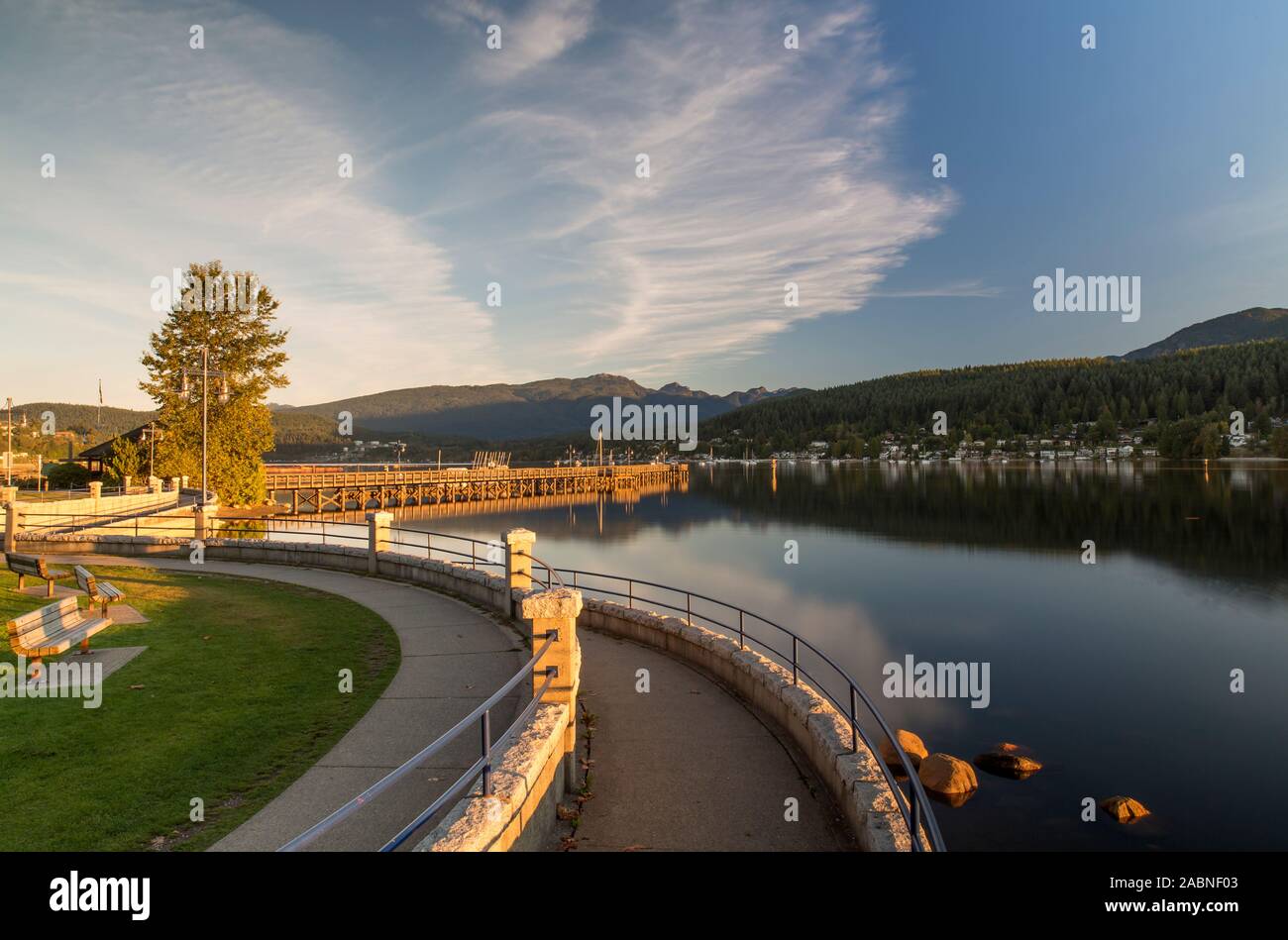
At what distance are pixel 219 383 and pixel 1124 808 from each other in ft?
129

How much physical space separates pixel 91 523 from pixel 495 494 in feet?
280

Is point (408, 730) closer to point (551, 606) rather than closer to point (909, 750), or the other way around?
point (551, 606)

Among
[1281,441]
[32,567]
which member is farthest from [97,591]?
[1281,441]

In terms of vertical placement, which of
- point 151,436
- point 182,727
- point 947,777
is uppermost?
point 151,436

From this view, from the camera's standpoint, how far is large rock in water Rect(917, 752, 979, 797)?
14.8 metres

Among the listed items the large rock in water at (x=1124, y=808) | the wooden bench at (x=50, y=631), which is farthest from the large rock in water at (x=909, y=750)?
the wooden bench at (x=50, y=631)

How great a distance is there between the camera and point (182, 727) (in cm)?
841

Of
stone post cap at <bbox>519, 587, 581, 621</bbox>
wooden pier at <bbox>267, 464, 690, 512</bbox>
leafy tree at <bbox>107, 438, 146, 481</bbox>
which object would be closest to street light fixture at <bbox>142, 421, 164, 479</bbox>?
leafy tree at <bbox>107, 438, 146, 481</bbox>

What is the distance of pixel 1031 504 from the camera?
83.4 m

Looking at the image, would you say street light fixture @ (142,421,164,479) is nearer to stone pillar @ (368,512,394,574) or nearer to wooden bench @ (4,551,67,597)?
stone pillar @ (368,512,394,574)

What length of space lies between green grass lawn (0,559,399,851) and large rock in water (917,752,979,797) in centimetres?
1083

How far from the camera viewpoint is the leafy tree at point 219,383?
3722 centimetres
